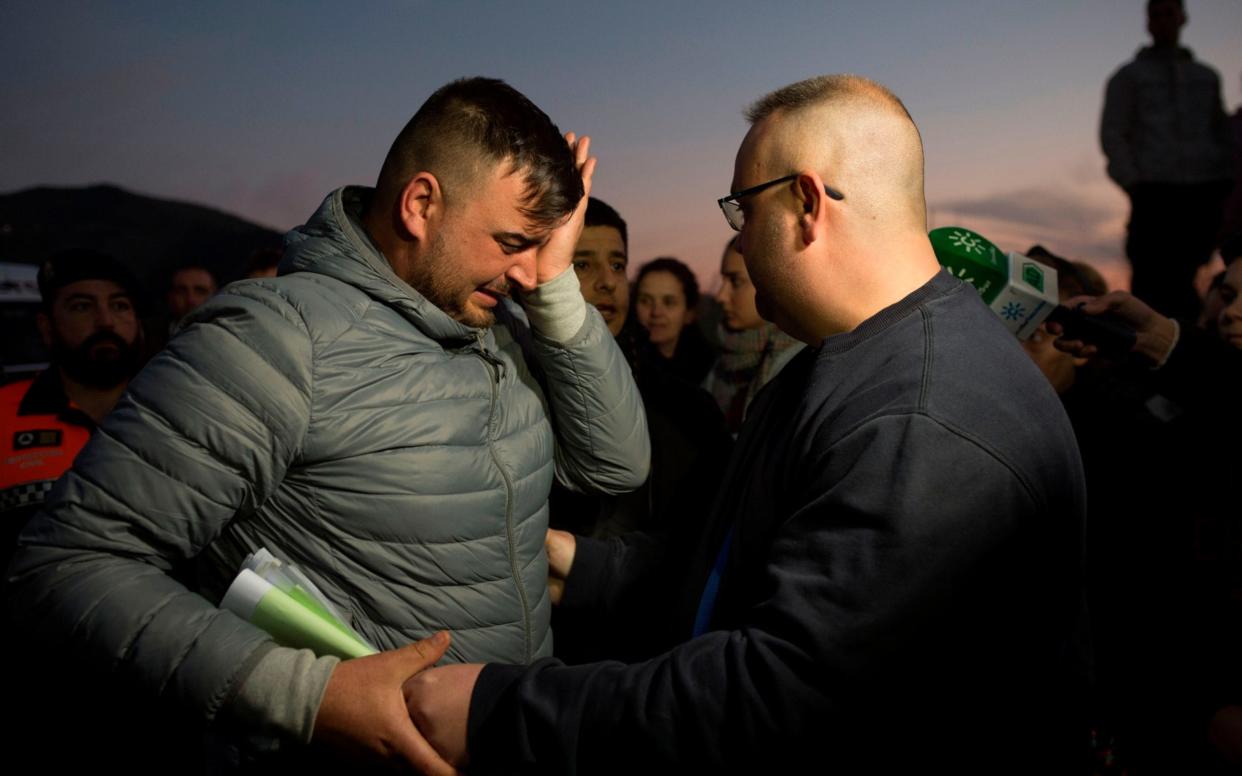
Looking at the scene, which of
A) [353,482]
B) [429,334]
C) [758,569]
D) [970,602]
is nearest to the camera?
[970,602]

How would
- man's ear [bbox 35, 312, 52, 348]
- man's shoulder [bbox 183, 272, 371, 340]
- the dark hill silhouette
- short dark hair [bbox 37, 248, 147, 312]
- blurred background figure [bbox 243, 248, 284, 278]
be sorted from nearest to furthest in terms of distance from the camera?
man's shoulder [bbox 183, 272, 371, 340], man's ear [bbox 35, 312, 52, 348], short dark hair [bbox 37, 248, 147, 312], blurred background figure [bbox 243, 248, 284, 278], the dark hill silhouette

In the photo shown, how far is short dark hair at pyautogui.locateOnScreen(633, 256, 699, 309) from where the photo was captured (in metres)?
5.48

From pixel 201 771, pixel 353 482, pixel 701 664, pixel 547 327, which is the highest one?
pixel 547 327

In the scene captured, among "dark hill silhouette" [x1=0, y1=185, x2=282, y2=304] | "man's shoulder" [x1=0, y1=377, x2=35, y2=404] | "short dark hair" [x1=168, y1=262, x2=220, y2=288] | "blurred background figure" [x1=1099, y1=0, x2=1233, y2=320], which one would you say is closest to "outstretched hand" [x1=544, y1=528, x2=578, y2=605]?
"man's shoulder" [x1=0, y1=377, x2=35, y2=404]

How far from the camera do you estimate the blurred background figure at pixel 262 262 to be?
4988 mm

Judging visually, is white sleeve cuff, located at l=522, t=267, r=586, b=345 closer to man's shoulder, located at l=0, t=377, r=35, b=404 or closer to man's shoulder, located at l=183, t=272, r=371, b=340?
man's shoulder, located at l=183, t=272, r=371, b=340

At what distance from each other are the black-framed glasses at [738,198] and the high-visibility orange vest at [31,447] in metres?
2.64

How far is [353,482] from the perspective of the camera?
1.55 meters

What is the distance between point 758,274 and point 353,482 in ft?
2.83

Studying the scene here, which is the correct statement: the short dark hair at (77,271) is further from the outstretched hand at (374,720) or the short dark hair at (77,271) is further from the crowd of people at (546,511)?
the outstretched hand at (374,720)

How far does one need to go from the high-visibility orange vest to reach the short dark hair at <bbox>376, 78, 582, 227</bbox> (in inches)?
83.1

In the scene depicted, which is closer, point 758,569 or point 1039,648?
point 1039,648

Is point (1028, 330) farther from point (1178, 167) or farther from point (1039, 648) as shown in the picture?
point (1178, 167)

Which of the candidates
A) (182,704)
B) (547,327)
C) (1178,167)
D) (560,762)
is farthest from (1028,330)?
(1178,167)
